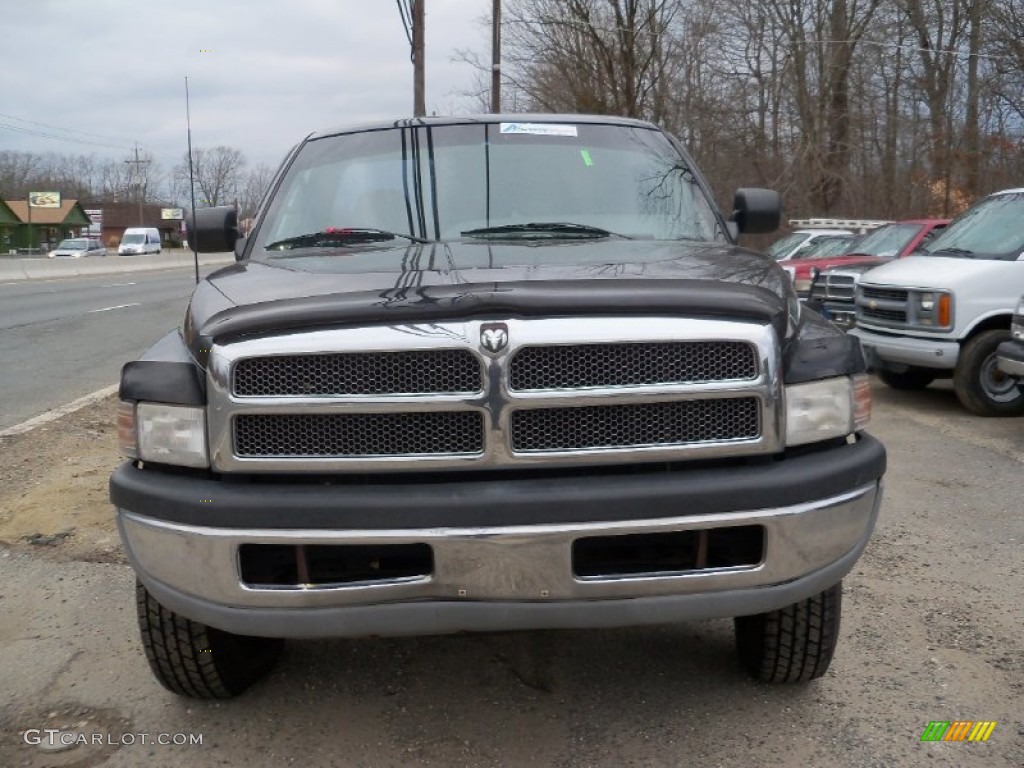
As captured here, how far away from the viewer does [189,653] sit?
9.40 ft

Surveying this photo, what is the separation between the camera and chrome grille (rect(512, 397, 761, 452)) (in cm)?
245

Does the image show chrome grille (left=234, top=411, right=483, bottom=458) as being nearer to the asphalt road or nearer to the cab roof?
the cab roof

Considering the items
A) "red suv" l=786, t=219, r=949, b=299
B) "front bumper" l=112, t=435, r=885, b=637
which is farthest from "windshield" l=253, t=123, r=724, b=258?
"red suv" l=786, t=219, r=949, b=299

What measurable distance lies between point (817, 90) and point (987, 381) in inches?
1021

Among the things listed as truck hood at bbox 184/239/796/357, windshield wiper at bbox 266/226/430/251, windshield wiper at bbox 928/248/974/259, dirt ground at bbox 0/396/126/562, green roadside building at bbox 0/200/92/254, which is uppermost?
green roadside building at bbox 0/200/92/254

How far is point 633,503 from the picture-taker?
2.37 m

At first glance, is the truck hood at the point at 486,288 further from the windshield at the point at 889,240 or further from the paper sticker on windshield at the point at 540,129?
the windshield at the point at 889,240

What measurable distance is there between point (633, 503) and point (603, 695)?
1.03 meters

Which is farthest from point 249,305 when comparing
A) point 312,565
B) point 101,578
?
point 101,578

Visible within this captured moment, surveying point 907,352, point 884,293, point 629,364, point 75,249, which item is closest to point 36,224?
→ point 75,249

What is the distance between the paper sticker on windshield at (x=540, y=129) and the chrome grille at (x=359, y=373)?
191cm

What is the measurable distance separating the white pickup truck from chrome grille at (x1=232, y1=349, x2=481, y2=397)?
6.98 meters

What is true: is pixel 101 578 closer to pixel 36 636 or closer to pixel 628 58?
pixel 36 636

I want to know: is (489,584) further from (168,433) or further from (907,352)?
(907,352)
